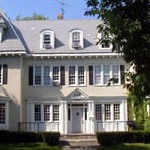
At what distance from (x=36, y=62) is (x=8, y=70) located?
103 inches

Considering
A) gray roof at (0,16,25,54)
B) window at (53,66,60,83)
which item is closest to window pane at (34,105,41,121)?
window at (53,66,60,83)

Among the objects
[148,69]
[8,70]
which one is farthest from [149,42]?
[8,70]

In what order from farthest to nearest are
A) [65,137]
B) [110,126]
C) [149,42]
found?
[110,126] < [65,137] < [149,42]

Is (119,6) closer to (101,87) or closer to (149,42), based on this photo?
(149,42)

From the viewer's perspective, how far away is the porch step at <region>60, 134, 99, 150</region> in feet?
87.7

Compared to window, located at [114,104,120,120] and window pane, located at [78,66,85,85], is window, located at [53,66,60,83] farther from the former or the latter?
window, located at [114,104,120,120]

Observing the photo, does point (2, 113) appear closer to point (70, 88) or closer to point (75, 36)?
point (70, 88)

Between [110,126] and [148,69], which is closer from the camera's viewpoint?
[148,69]

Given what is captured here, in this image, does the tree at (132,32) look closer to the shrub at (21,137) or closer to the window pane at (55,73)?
the shrub at (21,137)

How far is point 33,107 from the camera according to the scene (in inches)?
1303

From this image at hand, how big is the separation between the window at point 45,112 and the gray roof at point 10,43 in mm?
4903

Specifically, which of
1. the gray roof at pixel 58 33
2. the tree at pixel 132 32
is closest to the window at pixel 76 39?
the gray roof at pixel 58 33

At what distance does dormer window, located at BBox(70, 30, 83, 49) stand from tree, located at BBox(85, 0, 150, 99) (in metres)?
24.1

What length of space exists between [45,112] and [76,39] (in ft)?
21.8
